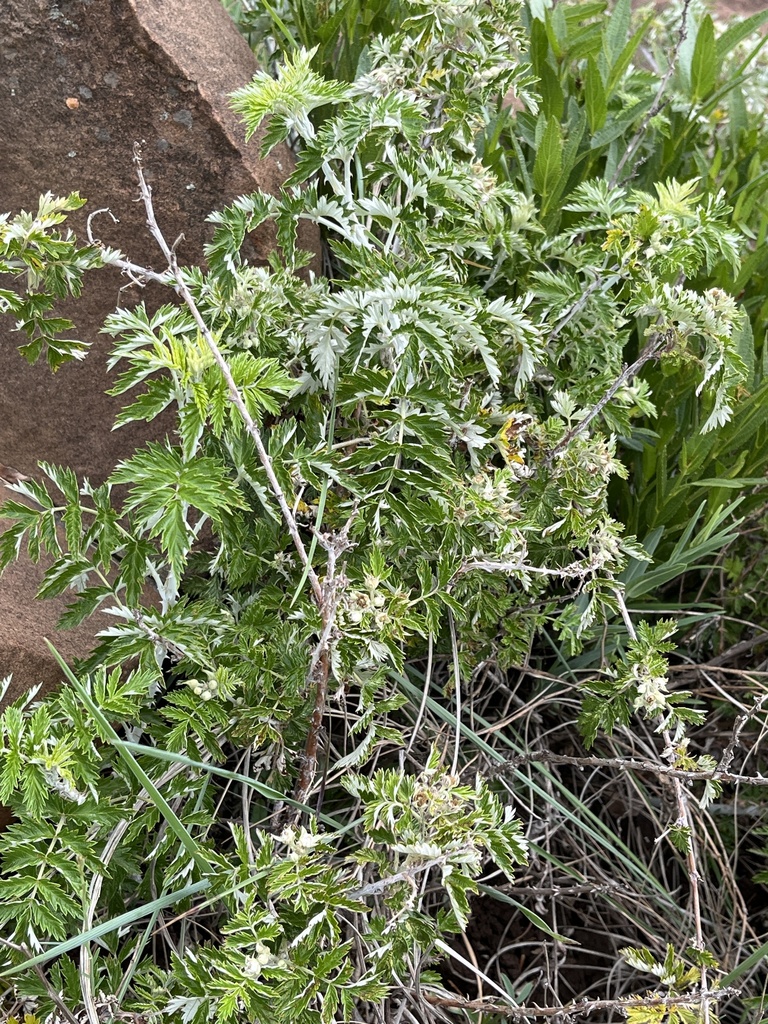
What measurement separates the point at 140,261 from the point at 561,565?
1072mm

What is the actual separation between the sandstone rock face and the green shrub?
153 millimetres

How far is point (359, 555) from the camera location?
1.57 metres

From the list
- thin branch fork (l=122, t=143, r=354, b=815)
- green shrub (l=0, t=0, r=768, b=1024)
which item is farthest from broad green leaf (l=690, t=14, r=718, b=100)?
thin branch fork (l=122, t=143, r=354, b=815)

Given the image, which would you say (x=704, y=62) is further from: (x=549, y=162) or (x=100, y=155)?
(x=100, y=155)

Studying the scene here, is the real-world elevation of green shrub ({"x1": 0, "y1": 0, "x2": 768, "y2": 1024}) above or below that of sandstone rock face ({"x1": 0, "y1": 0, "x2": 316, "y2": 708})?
below

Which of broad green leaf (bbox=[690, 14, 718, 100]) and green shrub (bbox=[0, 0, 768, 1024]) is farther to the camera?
broad green leaf (bbox=[690, 14, 718, 100])

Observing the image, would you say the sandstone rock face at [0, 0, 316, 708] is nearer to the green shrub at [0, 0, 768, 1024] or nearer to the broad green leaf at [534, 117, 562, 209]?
the green shrub at [0, 0, 768, 1024]

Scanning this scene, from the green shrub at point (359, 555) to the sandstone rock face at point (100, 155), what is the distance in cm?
15

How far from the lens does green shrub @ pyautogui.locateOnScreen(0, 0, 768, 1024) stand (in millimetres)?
1274

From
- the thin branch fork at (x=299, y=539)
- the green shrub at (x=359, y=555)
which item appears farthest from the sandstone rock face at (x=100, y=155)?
the thin branch fork at (x=299, y=539)

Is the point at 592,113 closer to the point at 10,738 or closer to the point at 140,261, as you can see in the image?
the point at 140,261

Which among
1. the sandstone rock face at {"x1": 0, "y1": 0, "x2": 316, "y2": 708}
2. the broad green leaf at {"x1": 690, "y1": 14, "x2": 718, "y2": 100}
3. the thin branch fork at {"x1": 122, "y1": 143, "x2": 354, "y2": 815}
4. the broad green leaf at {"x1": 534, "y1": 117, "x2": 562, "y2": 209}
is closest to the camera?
the thin branch fork at {"x1": 122, "y1": 143, "x2": 354, "y2": 815}

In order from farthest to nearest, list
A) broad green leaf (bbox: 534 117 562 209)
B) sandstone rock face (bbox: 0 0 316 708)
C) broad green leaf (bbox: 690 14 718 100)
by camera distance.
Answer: broad green leaf (bbox: 690 14 718 100) → broad green leaf (bbox: 534 117 562 209) → sandstone rock face (bbox: 0 0 316 708)

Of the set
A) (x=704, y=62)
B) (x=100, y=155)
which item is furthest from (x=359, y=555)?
(x=704, y=62)
